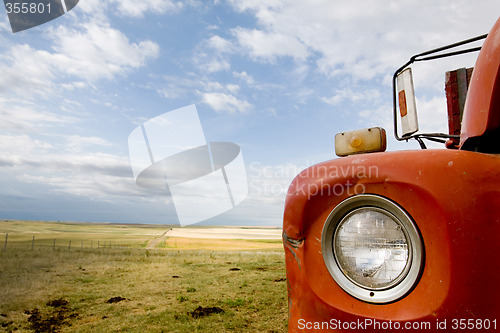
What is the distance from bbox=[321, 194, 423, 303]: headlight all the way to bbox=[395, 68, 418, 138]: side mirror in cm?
88

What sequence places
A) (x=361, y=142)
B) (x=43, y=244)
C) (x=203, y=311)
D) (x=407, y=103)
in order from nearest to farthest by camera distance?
(x=361, y=142) → (x=407, y=103) → (x=203, y=311) → (x=43, y=244)

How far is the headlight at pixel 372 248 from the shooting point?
3.55 ft

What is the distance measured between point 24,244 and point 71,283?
1988cm

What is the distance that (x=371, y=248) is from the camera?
3.80ft

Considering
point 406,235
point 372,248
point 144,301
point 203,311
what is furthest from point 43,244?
point 406,235

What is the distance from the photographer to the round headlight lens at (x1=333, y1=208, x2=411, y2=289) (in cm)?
112

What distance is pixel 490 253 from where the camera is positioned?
96 centimetres

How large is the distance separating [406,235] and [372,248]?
0.44 ft

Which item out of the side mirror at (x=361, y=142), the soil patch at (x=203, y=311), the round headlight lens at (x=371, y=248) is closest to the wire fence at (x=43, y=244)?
the soil patch at (x=203, y=311)

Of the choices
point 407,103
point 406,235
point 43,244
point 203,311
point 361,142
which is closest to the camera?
point 406,235

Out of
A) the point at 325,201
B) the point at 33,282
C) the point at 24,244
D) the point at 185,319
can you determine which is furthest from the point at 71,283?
the point at 24,244

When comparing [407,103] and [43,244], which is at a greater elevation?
[407,103]

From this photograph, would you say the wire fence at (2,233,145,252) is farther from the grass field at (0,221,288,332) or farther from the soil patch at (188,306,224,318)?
the soil patch at (188,306,224,318)

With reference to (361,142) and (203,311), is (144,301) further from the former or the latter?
(361,142)
